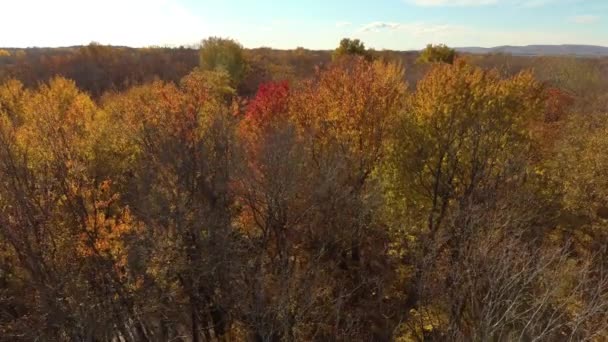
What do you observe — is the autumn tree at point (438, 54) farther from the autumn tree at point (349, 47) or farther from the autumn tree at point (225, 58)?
the autumn tree at point (225, 58)

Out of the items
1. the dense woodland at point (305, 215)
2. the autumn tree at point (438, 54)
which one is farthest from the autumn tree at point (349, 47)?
the dense woodland at point (305, 215)

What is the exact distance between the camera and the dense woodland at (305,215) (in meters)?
16.2

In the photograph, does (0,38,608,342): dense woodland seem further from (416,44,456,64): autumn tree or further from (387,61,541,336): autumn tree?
(416,44,456,64): autumn tree

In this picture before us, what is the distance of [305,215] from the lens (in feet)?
68.9

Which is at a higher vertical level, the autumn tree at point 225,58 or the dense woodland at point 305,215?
the autumn tree at point 225,58

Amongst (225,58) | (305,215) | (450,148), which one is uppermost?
(225,58)

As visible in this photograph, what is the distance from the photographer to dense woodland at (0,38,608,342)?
16.2 metres

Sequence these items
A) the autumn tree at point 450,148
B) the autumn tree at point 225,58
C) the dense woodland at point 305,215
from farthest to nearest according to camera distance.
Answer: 1. the autumn tree at point 225,58
2. the autumn tree at point 450,148
3. the dense woodland at point 305,215

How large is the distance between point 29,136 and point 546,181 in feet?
92.0

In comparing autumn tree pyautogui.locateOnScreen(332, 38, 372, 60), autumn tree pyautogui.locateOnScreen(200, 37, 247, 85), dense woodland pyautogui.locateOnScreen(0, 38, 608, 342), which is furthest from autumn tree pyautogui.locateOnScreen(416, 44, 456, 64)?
dense woodland pyautogui.locateOnScreen(0, 38, 608, 342)

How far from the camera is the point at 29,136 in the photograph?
2033 centimetres

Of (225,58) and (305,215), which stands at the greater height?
(225,58)

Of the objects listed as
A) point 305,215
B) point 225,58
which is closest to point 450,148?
point 305,215

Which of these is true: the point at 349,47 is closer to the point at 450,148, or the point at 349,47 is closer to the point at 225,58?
the point at 225,58
